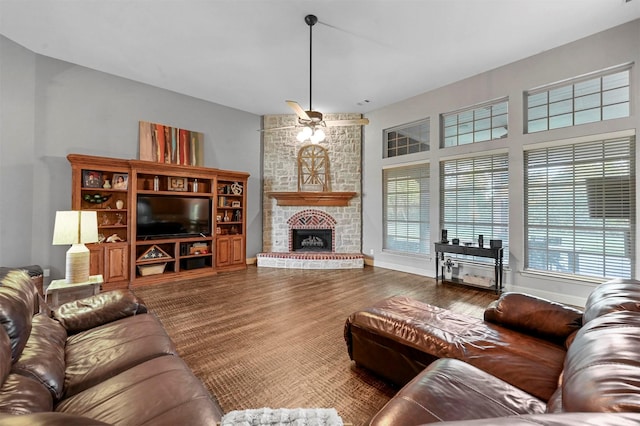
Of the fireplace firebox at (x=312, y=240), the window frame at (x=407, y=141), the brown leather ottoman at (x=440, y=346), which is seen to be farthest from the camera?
the fireplace firebox at (x=312, y=240)

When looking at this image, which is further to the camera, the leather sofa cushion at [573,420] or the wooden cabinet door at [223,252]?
the wooden cabinet door at [223,252]

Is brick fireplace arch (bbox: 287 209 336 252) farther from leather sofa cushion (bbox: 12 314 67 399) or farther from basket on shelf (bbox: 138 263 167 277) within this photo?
leather sofa cushion (bbox: 12 314 67 399)

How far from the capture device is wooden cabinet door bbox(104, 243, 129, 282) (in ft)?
14.4

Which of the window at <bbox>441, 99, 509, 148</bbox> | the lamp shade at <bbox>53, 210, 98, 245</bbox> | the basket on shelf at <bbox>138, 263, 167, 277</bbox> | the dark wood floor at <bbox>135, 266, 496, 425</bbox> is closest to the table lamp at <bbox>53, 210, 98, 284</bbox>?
the lamp shade at <bbox>53, 210, 98, 245</bbox>

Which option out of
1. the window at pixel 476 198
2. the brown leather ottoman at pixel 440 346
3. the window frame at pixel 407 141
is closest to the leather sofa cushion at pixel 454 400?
the brown leather ottoman at pixel 440 346

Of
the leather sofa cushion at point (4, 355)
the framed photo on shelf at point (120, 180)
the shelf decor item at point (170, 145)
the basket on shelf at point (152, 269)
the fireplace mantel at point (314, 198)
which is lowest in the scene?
the basket on shelf at point (152, 269)

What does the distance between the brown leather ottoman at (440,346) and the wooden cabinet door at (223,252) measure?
4.15 meters

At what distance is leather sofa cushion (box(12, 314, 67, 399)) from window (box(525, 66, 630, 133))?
592cm

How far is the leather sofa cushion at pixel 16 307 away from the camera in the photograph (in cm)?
125

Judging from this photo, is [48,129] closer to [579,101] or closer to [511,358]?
[511,358]

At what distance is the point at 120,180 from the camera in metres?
4.71

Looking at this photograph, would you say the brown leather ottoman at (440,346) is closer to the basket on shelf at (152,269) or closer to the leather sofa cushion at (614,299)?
the leather sofa cushion at (614,299)

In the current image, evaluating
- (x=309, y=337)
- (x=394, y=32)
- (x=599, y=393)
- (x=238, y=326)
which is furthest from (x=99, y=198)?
(x=599, y=393)

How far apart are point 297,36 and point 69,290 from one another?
13.5 feet
